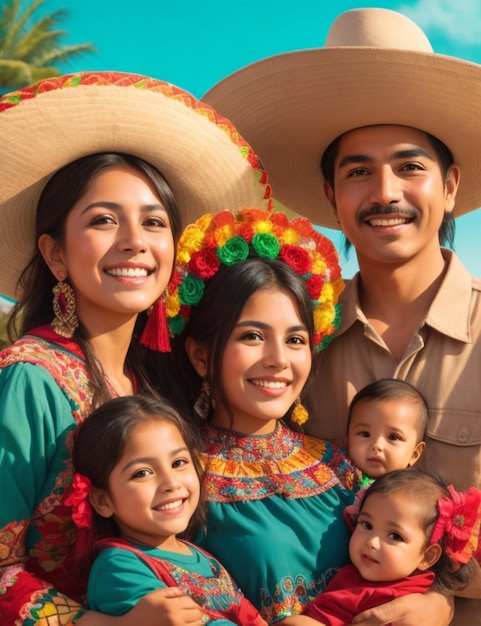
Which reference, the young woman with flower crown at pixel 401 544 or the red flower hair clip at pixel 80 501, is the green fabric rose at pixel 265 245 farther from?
the red flower hair clip at pixel 80 501

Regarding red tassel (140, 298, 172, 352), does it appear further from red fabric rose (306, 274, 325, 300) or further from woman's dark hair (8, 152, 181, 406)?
red fabric rose (306, 274, 325, 300)

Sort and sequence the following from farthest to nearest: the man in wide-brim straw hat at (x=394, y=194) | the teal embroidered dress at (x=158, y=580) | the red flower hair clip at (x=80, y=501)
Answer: the man in wide-brim straw hat at (x=394, y=194), the red flower hair clip at (x=80, y=501), the teal embroidered dress at (x=158, y=580)

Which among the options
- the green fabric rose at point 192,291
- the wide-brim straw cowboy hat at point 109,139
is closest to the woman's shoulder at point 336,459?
the green fabric rose at point 192,291

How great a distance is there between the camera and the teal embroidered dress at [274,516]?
137 inches

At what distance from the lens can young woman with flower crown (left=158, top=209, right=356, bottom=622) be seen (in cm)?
353

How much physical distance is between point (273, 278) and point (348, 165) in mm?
1046

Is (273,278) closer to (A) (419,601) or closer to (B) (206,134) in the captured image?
(B) (206,134)

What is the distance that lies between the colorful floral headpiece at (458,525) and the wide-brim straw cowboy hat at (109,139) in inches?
71.1

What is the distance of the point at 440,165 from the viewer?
15.4ft

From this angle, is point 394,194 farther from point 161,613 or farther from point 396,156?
point 161,613

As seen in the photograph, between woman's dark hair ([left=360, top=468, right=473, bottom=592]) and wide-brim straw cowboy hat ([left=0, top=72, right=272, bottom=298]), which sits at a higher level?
wide-brim straw cowboy hat ([left=0, top=72, right=272, bottom=298])

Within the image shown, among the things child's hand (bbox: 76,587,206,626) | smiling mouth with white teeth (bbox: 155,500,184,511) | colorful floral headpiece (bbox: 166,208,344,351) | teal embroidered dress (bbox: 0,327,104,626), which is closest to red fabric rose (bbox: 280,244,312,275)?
colorful floral headpiece (bbox: 166,208,344,351)

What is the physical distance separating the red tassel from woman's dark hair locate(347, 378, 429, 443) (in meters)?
0.88

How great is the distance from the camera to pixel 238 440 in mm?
3809
